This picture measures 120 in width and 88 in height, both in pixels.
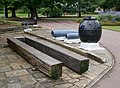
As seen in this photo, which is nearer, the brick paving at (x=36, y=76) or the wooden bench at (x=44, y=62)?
the brick paving at (x=36, y=76)

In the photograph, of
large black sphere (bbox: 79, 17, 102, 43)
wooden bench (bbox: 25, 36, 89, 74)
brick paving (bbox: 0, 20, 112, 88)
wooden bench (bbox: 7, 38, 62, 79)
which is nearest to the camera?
brick paving (bbox: 0, 20, 112, 88)

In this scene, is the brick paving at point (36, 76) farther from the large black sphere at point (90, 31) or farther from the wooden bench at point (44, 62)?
the large black sphere at point (90, 31)

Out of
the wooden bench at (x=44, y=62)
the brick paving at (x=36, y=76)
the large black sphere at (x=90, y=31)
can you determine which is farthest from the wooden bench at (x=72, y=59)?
the large black sphere at (x=90, y=31)

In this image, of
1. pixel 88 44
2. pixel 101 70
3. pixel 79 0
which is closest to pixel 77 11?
pixel 79 0

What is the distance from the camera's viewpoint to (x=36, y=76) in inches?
209

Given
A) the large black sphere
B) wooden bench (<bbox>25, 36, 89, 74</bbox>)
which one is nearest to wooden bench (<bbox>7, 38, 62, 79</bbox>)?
wooden bench (<bbox>25, 36, 89, 74</bbox>)

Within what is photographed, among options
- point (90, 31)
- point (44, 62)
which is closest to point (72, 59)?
point (44, 62)

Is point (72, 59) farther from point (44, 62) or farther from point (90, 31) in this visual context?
point (90, 31)

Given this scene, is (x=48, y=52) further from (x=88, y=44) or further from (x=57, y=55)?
(x=88, y=44)

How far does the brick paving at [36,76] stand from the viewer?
4762mm

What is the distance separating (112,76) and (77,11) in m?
31.6

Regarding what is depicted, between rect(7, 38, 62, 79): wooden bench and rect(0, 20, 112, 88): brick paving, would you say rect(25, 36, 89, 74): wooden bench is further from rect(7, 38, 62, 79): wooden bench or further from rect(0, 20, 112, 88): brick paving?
rect(7, 38, 62, 79): wooden bench

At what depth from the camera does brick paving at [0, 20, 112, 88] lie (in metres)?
4.76

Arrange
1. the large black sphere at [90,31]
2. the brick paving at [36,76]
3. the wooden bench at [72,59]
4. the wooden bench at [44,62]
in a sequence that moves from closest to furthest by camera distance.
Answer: the brick paving at [36,76] < the wooden bench at [44,62] < the wooden bench at [72,59] < the large black sphere at [90,31]
